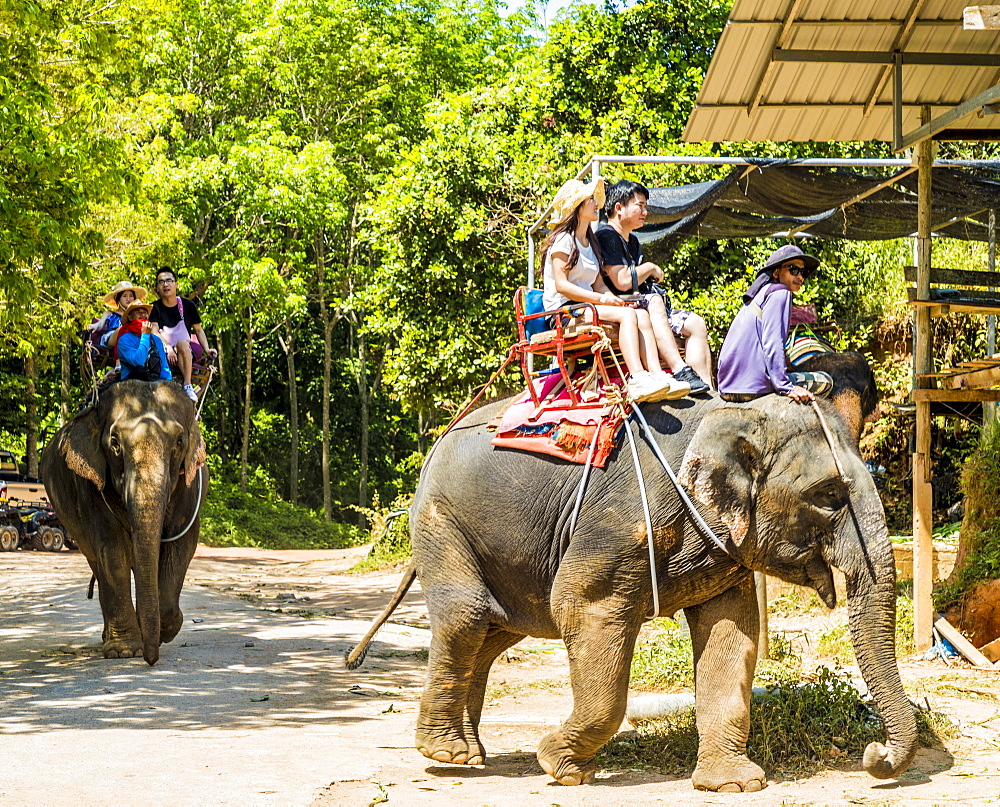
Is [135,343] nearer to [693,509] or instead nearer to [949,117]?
[693,509]

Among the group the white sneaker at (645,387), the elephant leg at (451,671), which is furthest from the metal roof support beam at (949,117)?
the elephant leg at (451,671)

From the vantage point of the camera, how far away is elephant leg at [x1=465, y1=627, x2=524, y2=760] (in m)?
6.34

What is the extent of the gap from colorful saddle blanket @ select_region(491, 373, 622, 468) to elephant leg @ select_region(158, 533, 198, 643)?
4.62 meters

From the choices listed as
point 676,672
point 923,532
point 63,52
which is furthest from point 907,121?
point 63,52

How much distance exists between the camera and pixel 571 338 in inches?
241

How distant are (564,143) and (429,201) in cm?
232

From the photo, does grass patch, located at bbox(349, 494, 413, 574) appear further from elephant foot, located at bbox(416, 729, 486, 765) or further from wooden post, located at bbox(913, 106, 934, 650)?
elephant foot, located at bbox(416, 729, 486, 765)

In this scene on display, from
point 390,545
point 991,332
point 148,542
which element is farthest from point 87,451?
point 390,545

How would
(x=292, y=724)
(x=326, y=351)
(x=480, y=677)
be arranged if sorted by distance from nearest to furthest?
(x=480, y=677) → (x=292, y=724) → (x=326, y=351)

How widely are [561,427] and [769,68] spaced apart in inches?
226

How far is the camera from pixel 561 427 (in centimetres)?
600

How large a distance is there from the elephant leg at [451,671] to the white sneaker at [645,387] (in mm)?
1269

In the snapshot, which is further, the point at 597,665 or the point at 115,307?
the point at 115,307

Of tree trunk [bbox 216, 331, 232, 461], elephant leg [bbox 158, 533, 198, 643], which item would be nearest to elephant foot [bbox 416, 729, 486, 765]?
elephant leg [bbox 158, 533, 198, 643]
